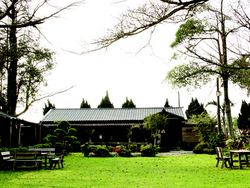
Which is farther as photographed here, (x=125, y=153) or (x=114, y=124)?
(x=114, y=124)

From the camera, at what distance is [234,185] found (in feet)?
22.4

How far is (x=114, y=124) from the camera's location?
28.5 metres

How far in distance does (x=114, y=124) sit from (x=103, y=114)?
368 cm

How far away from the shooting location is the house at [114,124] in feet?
92.2

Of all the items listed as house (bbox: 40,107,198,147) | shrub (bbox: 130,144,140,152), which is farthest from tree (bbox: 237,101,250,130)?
shrub (bbox: 130,144,140,152)

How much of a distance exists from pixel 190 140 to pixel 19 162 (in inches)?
798

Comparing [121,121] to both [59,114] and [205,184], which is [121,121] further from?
[205,184]

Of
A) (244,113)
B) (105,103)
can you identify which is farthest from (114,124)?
(244,113)

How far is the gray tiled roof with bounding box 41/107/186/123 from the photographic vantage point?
A: 3027cm

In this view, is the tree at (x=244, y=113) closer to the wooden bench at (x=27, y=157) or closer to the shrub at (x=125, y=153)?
the shrub at (x=125, y=153)

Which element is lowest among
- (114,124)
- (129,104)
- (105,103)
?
(114,124)

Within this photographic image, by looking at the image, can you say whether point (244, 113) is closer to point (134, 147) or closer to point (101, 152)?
point (134, 147)

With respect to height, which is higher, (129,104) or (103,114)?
(129,104)

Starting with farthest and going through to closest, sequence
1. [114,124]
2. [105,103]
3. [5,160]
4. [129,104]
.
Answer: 1. [105,103]
2. [129,104]
3. [114,124]
4. [5,160]
